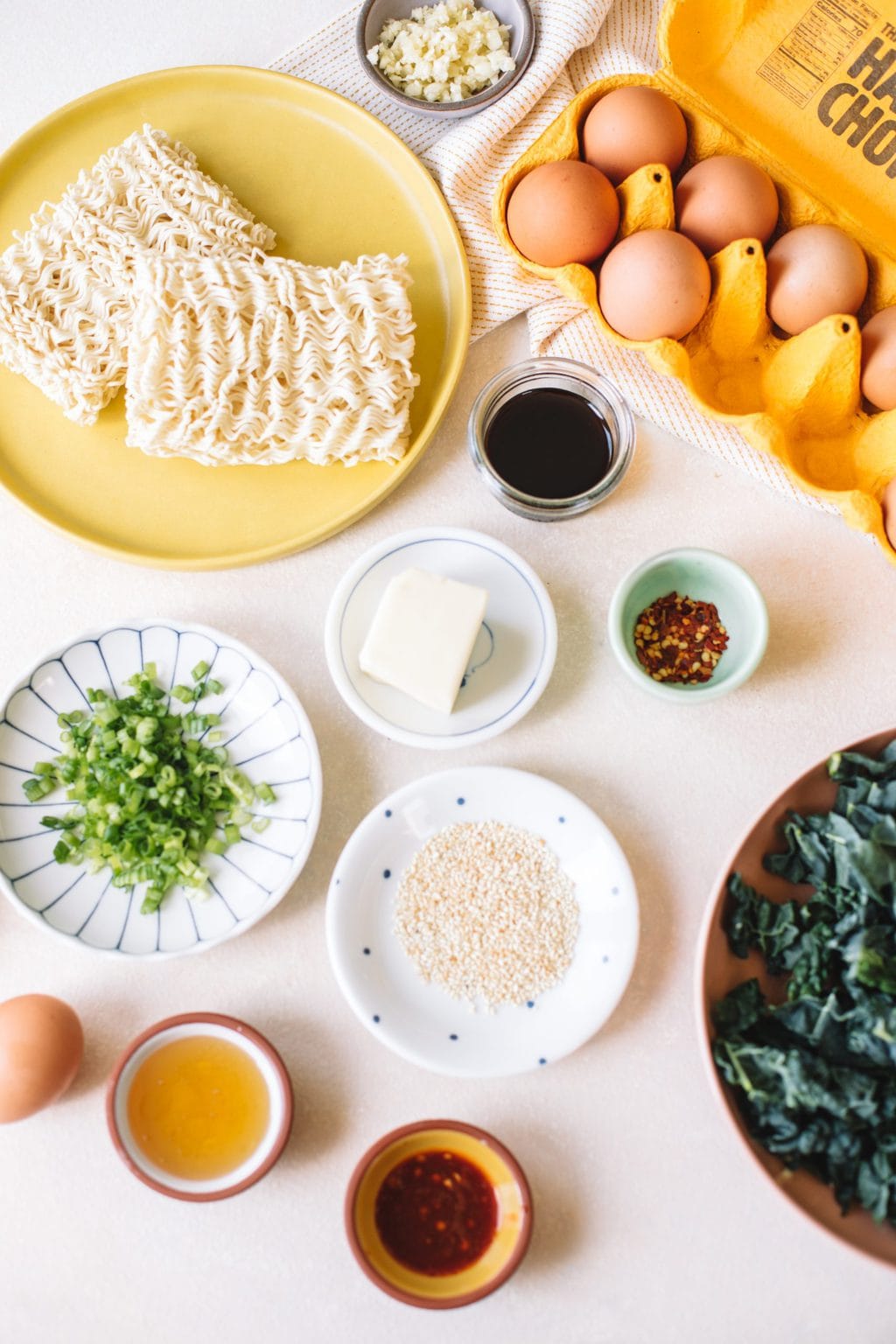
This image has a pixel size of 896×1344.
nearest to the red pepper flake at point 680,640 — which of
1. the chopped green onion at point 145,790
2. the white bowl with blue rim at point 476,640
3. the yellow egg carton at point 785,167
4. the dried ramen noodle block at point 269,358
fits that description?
the white bowl with blue rim at point 476,640

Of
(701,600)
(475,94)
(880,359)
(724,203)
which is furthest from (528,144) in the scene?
(701,600)

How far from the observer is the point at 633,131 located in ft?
5.02

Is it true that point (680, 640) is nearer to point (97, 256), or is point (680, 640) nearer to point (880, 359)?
point (880, 359)

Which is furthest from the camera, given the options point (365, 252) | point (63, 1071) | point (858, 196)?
point (365, 252)

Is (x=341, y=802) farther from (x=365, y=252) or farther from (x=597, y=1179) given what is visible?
(x=365, y=252)

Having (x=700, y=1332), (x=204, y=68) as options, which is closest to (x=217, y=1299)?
(x=700, y=1332)

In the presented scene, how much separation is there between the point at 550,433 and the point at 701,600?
1.22 feet

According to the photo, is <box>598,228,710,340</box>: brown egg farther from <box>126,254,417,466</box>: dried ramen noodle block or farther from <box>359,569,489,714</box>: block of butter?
<box>359,569,489,714</box>: block of butter

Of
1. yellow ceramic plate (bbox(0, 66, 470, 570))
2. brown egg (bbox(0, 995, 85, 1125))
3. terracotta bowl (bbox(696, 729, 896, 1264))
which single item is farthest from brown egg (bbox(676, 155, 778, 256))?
brown egg (bbox(0, 995, 85, 1125))

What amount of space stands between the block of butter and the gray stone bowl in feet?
2.52

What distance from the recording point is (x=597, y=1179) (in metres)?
1.57

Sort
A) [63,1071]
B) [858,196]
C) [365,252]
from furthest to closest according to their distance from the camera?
[365,252]
[858,196]
[63,1071]

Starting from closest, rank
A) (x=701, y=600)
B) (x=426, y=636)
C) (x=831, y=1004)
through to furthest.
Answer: (x=831, y=1004), (x=426, y=636), (x=701, y=600)

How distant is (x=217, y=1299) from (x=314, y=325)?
59.8 inches
